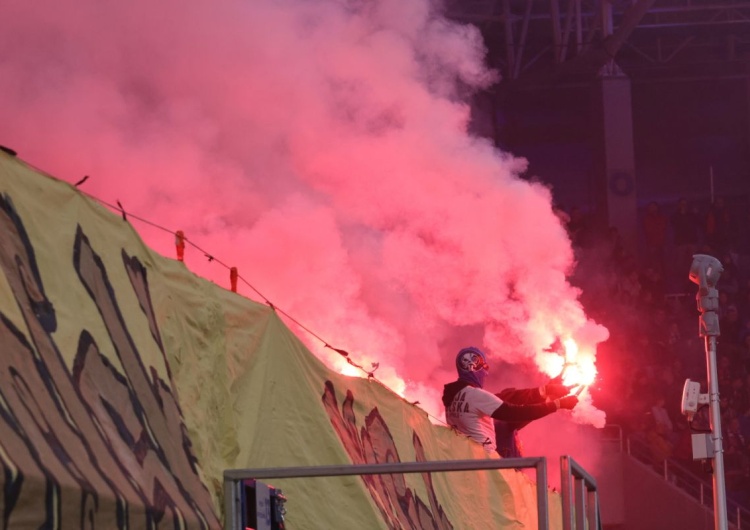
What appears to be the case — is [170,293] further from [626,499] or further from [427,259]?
[626,499]

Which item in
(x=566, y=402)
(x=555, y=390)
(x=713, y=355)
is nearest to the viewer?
(x=566, y=402)

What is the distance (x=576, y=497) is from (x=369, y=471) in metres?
1.05

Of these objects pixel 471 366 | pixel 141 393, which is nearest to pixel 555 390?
pixel 471 366

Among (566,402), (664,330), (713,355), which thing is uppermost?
(664,330)

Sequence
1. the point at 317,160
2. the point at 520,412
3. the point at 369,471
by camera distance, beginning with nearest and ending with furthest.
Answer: the point at 369,471
the point at 520,412
the point at 317,160

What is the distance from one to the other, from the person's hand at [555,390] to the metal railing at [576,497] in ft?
10.3

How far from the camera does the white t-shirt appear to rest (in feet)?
26.6

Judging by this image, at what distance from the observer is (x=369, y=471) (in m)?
4.26

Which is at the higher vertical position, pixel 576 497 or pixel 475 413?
pixel 475 413

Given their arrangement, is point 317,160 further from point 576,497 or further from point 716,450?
point 576,497

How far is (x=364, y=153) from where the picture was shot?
479 inches

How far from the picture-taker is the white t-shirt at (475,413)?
26.6ft

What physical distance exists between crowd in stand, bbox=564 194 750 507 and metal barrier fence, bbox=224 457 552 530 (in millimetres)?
11630

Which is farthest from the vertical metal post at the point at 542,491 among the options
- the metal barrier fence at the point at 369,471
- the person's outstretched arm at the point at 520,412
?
the person's outstretched arm at the point at 520,412
